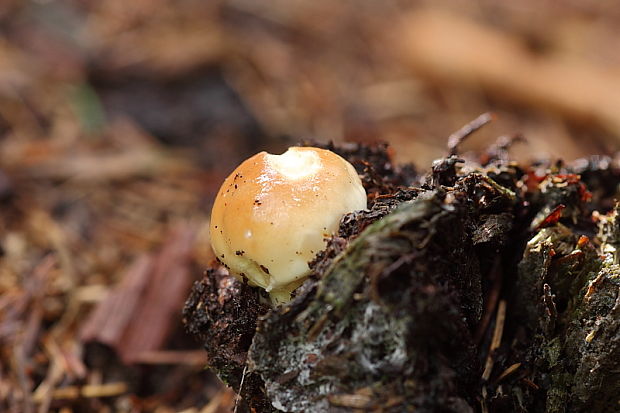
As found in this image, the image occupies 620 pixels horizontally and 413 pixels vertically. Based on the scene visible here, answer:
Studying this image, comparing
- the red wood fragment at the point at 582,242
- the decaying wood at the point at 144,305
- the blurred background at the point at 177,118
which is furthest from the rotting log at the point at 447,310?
the decaying wood at the point at 144,305

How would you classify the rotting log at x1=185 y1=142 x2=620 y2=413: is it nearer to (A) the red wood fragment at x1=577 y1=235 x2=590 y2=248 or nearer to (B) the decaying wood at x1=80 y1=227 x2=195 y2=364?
(A) the red wood fragment at x1=577 y1=235 x2=590 y2=248

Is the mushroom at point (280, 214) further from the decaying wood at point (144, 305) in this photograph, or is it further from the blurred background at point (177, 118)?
the decaying wood at point (144, 305)

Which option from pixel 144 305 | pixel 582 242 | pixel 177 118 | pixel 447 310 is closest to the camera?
pixel 447 310

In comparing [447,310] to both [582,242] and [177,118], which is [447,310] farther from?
Answer: [177,118]

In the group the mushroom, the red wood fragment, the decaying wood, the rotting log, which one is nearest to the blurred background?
the decaying wood

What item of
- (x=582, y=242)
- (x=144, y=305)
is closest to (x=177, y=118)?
(x=144, y=305)

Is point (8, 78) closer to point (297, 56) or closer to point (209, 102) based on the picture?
point (209, 102)
